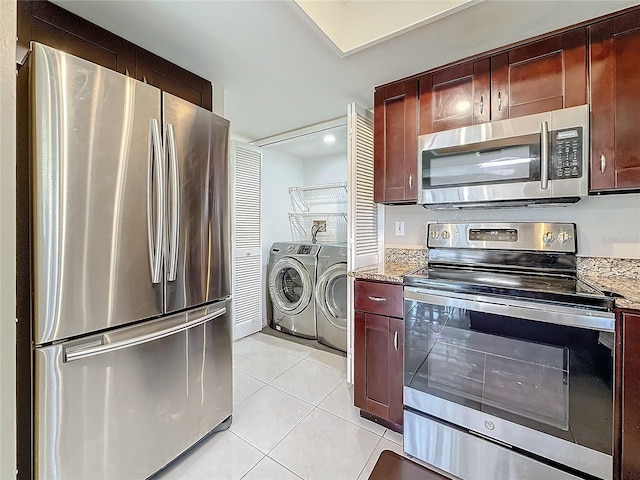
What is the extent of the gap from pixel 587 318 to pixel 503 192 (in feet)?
2.49

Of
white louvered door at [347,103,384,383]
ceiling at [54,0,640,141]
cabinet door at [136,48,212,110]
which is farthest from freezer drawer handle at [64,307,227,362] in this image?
ceiling at [54,0,640,141]

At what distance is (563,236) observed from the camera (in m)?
1.72

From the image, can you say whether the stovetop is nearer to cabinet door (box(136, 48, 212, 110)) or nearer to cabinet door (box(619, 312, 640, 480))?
cabinet door (box(619, 312, 640, 480))

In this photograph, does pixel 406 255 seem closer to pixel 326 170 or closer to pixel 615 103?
pixel 615 103

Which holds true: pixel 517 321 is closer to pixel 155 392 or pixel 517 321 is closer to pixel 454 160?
pixel 454 160

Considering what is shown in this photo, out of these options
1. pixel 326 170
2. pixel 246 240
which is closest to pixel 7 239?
pixel 246 240

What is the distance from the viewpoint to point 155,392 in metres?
1.38

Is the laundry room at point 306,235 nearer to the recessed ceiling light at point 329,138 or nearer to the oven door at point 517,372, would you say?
the recessed ceiling light at point 329,138

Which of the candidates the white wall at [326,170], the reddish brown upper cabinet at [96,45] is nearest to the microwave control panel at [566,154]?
the reddish brown upper cabinet at [96,45]

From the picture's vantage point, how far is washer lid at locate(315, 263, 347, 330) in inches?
117

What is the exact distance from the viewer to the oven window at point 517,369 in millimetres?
1213

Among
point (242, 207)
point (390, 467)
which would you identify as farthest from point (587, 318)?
point (242, 207)

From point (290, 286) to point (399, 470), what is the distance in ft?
7.52

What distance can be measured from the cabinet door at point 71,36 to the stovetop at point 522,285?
1.99 m
